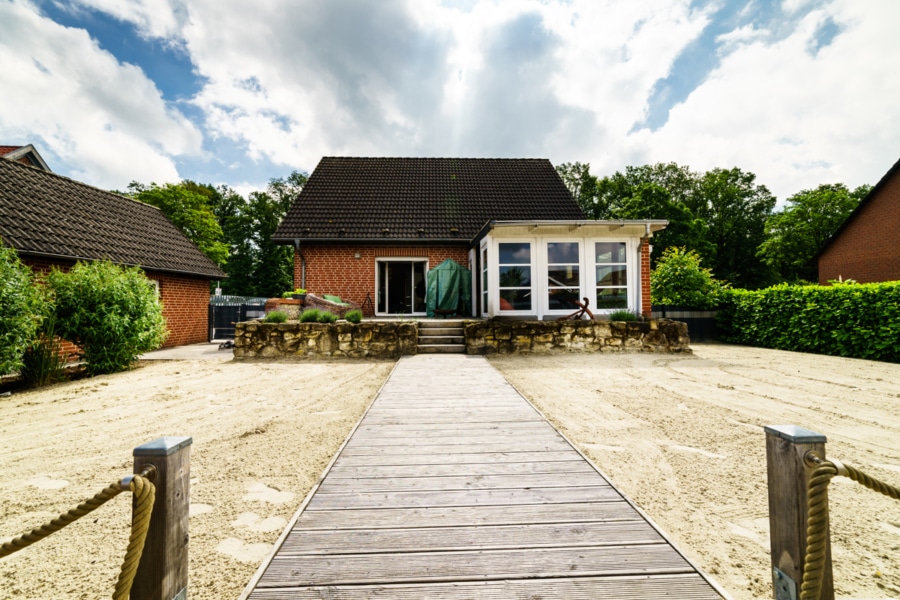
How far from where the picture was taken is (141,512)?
1.24m

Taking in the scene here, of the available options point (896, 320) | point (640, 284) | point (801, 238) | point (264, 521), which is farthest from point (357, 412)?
point (801, 238)

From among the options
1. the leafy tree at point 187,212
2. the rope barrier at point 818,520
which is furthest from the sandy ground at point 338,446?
the leafy tree at point 187,212

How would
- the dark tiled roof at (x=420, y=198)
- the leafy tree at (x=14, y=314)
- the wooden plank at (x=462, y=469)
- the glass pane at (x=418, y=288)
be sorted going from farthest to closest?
1. the glass pane at (x=418, y=288)
2. the dark tiled roof at (x=420, y=198)
3. the leafy tree at (x=14, y=314)
4. the wooden plank at (x=462, y=469)

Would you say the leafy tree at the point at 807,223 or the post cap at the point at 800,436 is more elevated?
the leafy tree at the point at 807,223

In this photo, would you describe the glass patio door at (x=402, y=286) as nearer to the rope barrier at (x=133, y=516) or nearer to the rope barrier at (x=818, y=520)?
the rope barrier at (x=133, y=516)

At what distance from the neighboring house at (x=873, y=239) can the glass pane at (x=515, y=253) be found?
14601 millimetres

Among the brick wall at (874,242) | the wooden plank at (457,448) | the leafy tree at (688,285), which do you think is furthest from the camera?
the brick wall at (874,242)

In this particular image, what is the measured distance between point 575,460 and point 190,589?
2374 millimetres

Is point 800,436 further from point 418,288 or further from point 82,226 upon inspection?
point 82,226

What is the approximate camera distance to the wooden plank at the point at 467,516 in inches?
79.4

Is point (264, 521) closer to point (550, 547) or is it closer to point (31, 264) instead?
point (550, 547)

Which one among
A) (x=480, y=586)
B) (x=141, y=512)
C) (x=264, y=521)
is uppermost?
(x=141, y=512)

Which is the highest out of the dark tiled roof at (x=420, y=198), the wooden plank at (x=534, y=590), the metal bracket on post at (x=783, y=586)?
the dark tiled roof at (x=420, y=198)

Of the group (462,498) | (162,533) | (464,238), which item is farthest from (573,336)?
(162,533)
